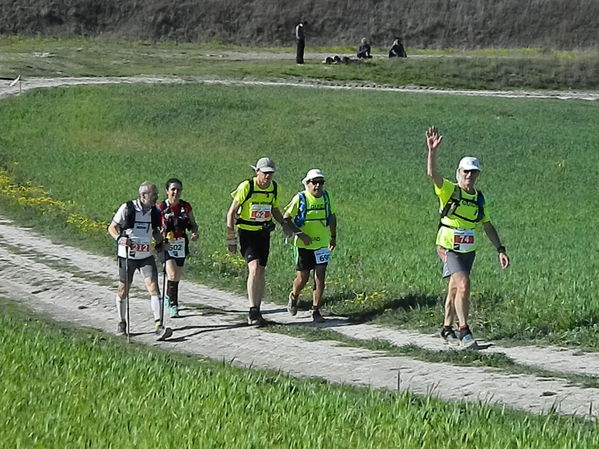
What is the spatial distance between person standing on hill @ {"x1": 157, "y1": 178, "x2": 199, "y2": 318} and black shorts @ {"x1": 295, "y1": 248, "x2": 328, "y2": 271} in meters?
1.32

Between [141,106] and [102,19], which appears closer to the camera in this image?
[141,106]

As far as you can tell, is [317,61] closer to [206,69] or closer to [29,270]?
[206,69]

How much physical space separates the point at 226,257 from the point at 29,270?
3.15 meters

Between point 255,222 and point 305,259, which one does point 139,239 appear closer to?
point 255,222

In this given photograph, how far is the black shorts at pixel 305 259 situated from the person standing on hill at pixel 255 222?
1.72 feet

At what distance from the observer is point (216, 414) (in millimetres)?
9008

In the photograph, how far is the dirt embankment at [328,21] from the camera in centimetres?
7906

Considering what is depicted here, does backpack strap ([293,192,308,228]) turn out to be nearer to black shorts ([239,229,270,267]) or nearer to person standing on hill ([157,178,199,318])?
black shorts ([239,229,270,267])

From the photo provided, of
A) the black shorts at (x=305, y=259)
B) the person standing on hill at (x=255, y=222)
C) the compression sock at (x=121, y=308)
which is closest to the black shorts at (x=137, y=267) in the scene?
the compression sock at (x=121, y=308)

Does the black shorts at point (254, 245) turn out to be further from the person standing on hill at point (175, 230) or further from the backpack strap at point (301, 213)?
the person standing on hill at point (175, 230)

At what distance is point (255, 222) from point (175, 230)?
126cm

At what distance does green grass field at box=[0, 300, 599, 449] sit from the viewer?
321 inches

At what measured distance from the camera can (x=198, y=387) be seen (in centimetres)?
1005

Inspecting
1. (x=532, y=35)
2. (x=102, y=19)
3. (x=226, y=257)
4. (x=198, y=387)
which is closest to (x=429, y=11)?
(x=532, y=35)
